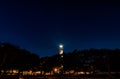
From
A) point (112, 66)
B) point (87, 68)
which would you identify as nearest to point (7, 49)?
point (87, 68)

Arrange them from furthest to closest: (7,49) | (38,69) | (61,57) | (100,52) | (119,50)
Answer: (38,69)
(61,57)
(7,49)
(119,50)
(100,52)

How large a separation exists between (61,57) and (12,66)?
10.9m

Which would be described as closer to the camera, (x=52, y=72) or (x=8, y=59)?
(x=8, y=59)

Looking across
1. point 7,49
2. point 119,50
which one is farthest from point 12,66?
point 119,50

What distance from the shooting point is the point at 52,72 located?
56812 millimetres

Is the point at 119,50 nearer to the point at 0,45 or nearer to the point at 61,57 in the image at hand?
the point at 61,57

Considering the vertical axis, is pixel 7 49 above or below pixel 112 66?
above

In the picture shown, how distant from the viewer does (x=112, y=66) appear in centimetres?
4512

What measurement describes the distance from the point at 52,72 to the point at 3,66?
37.0ft

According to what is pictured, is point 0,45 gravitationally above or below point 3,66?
above

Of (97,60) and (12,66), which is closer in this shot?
(97,60)

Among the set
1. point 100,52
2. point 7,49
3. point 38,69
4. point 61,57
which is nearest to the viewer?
point 100,52

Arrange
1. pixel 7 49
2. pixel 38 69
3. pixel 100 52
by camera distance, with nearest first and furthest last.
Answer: pixel 100 52 < pixel 7 49 < pixel 38 69

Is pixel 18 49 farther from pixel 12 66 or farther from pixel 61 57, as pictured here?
pixel 61 57
